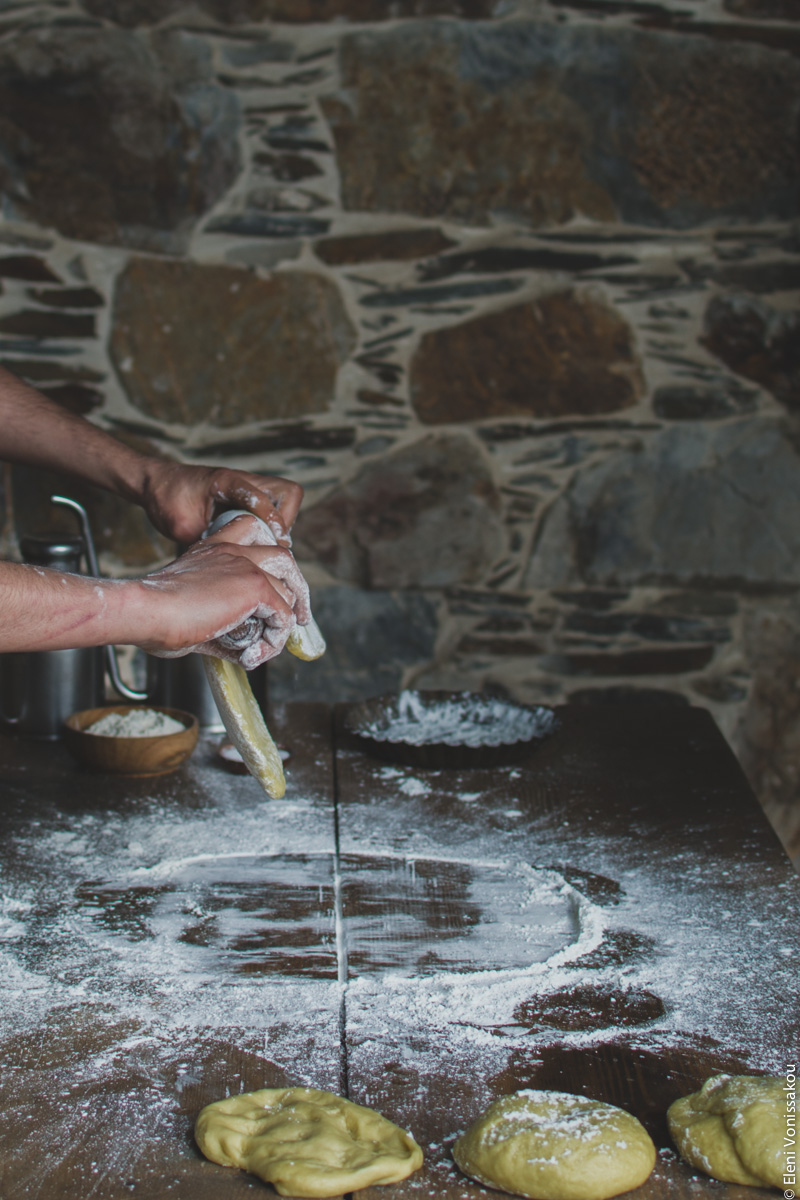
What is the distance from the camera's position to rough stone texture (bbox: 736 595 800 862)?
2914mm

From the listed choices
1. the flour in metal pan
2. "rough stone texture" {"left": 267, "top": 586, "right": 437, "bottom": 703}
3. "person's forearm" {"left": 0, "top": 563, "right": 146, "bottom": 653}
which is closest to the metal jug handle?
the flour in metal pan

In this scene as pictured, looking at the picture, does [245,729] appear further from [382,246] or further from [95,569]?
[382,246]

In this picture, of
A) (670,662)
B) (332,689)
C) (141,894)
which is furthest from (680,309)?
(141,894)

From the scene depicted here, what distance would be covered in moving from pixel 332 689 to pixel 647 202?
144 cm

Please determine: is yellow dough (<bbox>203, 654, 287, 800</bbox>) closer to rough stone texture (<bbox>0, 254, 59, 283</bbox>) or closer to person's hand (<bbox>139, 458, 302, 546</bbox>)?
person's hand (<bbox>139, 458, 302, 546</bbox>)

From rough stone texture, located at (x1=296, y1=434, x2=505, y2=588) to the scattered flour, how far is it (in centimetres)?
110

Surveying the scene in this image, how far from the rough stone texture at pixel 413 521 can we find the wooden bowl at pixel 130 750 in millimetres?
1158

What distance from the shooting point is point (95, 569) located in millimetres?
1943

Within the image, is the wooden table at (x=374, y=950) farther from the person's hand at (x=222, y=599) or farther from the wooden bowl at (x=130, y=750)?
the person's hand at (x=222, y=599)

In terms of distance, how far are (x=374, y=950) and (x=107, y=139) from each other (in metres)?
2.18

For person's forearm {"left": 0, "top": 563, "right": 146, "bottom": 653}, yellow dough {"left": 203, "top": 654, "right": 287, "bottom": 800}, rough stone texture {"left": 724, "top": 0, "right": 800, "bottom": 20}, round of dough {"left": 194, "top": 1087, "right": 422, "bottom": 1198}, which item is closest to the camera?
round of dough {"left": 194, "top": 1087, "right": 422, "bottom": 1198}

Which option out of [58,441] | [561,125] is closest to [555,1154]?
[58,441]

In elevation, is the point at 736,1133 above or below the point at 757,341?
below

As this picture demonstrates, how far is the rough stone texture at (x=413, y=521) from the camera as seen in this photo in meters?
2.84
